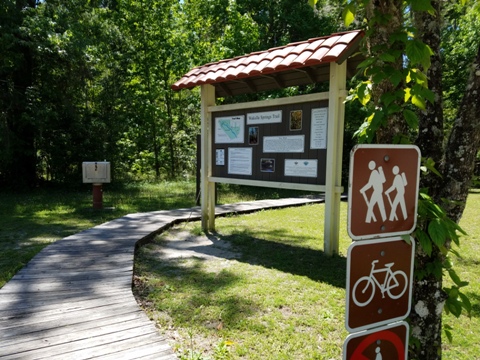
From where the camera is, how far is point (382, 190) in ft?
4.43

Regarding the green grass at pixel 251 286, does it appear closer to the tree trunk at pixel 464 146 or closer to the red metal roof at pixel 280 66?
the tree trunk at pixel 464 146

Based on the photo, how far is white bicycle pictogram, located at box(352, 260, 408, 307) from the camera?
4.36ft

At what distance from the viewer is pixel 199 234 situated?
694 centimetres

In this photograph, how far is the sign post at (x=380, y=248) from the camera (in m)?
1.30

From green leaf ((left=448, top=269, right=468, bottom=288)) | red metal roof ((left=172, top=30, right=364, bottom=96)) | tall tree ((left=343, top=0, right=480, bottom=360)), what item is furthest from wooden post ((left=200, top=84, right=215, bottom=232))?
green leaf ((left=448, top=269, right=468, bottom=288))

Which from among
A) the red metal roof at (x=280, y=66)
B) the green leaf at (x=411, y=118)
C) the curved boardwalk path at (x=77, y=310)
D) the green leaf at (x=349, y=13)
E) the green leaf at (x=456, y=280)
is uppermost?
the red metal roof at (x=280, y=66)

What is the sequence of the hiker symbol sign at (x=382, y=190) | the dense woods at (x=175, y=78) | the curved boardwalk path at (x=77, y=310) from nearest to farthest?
the hiker symbol sign at (x=382, y=190) < the dense woods at (x=175, y=78) < the curved boardwalk path at (x=77, y=310)

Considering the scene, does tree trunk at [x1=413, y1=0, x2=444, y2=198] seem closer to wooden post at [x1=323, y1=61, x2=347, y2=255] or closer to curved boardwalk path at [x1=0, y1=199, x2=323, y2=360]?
curved boardwalk path at [x1=0, y1=199, x2=323, y2=360]

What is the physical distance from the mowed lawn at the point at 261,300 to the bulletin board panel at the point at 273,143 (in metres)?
1.32

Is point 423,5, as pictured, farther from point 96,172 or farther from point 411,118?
point 96,172

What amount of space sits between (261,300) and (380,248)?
2.65m

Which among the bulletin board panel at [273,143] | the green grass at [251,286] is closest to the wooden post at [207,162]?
the bulletin board panel at [273,143]

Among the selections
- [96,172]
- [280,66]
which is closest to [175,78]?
[96,172]

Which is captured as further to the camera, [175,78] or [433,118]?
[175,78]
